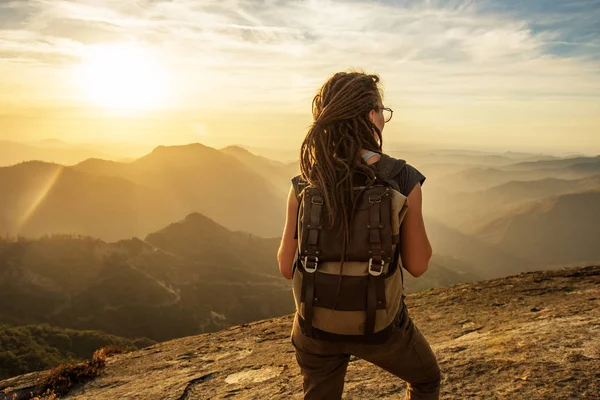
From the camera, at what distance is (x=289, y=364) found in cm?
675

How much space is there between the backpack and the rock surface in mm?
3108

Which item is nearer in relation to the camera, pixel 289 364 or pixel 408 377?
pixel 408 377

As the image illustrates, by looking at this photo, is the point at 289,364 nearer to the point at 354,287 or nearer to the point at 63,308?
the point at 354,287

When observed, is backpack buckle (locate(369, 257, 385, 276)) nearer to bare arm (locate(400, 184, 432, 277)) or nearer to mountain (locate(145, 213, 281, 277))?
bare arm (locate(400, 184, 432, 277))

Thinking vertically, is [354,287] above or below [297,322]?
above

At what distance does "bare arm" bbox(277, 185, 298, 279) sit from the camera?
271cm

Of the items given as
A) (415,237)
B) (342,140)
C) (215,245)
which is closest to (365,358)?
Answer: (415,237)

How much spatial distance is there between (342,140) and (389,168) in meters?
0.33

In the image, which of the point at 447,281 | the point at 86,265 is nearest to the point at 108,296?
the point at 86,265

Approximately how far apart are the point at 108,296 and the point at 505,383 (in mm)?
110554

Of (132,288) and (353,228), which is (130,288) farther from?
(353,228)

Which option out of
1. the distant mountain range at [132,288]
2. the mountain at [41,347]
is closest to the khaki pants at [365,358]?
the mountain at [41,347]

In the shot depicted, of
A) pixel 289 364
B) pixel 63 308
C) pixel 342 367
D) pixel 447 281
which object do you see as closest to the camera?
pixel 342 367

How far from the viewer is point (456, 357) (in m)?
5.96
